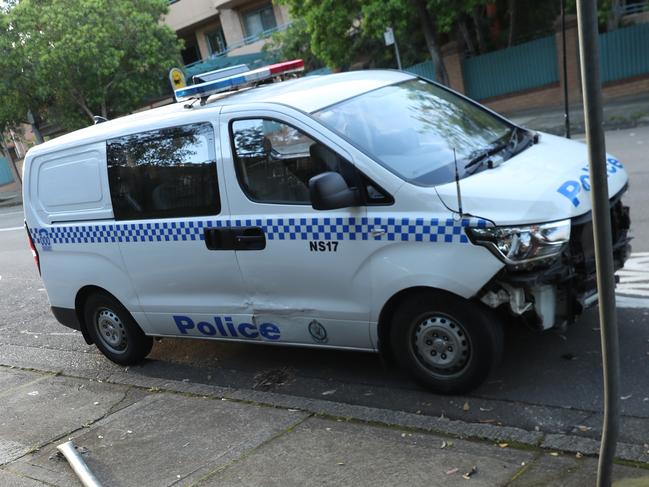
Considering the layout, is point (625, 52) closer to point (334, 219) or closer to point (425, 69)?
point (425, 69)

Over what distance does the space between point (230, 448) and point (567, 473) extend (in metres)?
1.93

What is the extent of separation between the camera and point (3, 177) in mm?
47188

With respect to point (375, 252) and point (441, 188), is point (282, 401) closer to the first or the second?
point (375, 252)

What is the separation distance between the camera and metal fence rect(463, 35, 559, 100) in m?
20.9

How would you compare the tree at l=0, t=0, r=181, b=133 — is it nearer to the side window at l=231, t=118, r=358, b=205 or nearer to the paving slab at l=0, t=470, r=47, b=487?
the side window at l=231, t=118, r=358, b=205

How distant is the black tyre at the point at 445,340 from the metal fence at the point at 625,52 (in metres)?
16.6

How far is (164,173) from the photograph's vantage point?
17.4ft

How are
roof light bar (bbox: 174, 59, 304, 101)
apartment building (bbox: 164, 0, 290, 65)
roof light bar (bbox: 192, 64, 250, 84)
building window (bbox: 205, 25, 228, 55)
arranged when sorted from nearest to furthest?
roof light bar (bbox: 174, 59, 304, 101)
roof light bar (bbox: 192, 64, 250, 84)
apartment building (bbox: 164, 0, 290, 65)
building window (bbox: 205, 25, 228, 55)

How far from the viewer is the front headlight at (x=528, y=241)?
3883 millimetres

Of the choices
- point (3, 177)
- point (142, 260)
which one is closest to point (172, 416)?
point (142, 260)

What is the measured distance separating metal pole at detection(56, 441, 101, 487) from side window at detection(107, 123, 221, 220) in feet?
5.69

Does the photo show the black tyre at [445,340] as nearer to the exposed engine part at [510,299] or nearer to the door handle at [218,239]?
the exposed engine part at [510,299]

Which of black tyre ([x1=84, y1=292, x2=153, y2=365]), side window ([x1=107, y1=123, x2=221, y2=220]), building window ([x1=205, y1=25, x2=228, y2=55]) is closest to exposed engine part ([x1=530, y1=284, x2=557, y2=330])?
side window ([x1=107, y1=123, x2=221, y2=220])

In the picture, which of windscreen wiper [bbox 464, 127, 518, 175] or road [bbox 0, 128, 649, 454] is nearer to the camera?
road [bbox 0, 128, 649, 454]
